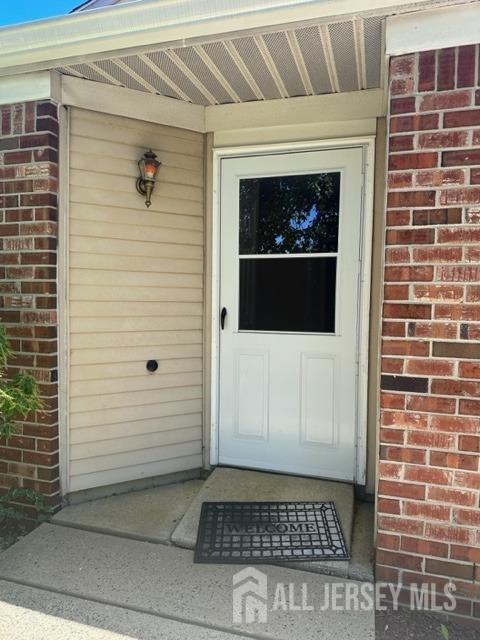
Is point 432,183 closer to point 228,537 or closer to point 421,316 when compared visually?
point 421,316

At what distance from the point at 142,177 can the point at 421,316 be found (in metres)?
1.87

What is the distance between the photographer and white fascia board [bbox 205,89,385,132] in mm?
2625

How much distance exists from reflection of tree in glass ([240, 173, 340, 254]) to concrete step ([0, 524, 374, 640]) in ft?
6.07

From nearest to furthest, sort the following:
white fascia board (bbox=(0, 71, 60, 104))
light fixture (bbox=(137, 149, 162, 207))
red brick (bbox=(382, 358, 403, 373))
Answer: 1. red brick (bbox=(382, 358, 403, 373))
2. white fascia board (bbox=(0, 71, 60, 104))
3. light fixture (bbox=(137, 149, 162, 207))

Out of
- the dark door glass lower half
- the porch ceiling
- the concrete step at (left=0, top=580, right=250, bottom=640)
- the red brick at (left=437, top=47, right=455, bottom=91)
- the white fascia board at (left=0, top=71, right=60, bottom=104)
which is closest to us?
the concrete step at (left=0, top=580, right=250, bottom=640)

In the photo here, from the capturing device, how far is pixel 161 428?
295 centimetres

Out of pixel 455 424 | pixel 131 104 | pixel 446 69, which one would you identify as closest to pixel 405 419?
pixel 455 424

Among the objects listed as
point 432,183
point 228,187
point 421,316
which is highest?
point 228,187

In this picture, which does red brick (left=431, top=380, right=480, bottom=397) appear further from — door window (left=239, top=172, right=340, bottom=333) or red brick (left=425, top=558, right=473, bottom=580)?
door window (left=239, top=172, right=340, bottom=333)

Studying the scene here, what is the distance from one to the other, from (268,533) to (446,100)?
217 centimetres

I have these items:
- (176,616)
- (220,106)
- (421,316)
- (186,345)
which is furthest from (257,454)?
(220,106)

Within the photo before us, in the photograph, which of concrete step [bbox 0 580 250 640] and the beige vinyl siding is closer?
concrete step [bbox 0 580 250 640]

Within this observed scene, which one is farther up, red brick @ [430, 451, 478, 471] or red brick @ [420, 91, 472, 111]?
red brick @ [420, 91, 472, 111]

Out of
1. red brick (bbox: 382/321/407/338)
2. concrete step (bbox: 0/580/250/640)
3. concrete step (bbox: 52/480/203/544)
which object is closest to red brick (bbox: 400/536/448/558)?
concrete step (bbox: 0/580/250/640)
